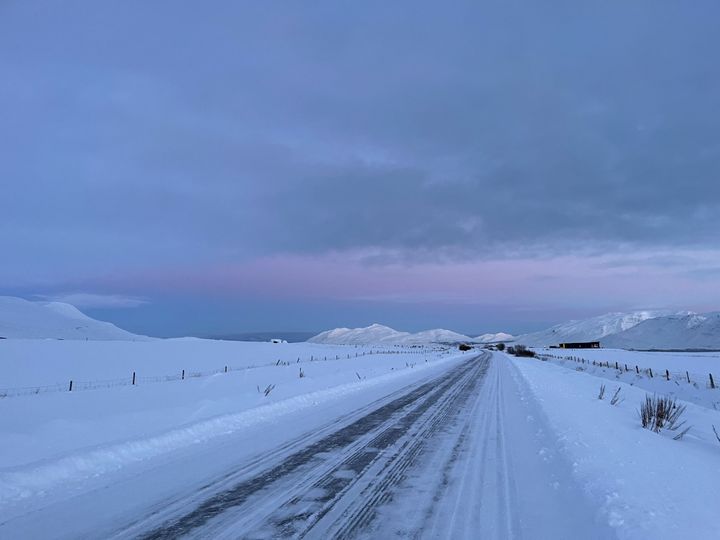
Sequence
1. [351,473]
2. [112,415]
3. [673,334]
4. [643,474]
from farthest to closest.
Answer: [673,334] → [112,415] → [351,473] → [643,474]

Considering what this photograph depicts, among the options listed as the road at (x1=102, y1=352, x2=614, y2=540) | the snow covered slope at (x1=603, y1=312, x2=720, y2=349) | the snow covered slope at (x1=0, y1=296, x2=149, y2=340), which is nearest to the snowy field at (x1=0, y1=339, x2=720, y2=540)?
the road at (x1=102, y1=352, x2=614, y2=540)

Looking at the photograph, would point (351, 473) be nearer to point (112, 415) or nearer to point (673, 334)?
point (112, 415)

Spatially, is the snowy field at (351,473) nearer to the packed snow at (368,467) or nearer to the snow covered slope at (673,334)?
the packed snow at (368,467)

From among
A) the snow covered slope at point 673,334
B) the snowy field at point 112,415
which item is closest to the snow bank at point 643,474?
the snowy field at point 112,415

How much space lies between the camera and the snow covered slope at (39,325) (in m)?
90.4

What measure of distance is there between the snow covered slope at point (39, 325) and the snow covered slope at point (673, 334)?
16936cm

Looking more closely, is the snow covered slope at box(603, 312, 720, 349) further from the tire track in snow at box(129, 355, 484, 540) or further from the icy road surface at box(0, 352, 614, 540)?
the tire track in snow at box(129, 355, 484, 540)

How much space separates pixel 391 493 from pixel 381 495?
0.53ft

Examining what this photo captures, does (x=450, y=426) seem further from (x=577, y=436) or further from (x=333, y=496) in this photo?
(x=333, y=496)

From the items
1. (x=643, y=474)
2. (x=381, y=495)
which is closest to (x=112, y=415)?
(x=381, y=495)

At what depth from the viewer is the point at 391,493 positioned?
5.76 meters

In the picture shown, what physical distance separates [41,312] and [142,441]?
143751mm

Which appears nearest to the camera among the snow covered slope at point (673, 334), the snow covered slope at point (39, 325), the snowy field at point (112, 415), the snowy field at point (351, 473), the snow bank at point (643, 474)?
the snow bank at point (643, 474)

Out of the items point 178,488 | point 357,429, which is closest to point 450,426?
A: point 357,429
